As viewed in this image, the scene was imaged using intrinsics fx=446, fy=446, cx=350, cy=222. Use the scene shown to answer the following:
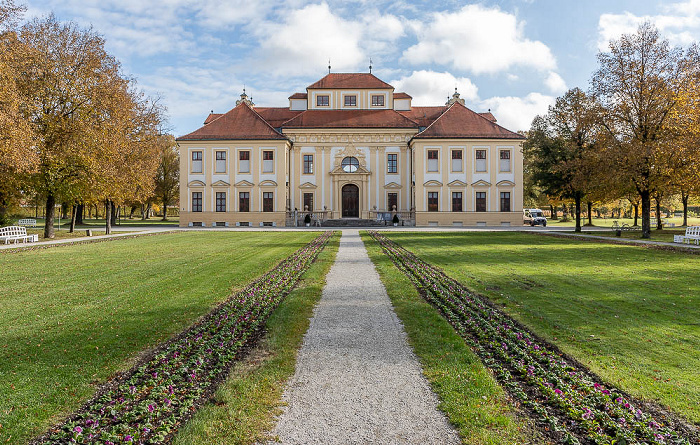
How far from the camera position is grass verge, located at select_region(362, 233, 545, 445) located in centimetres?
351

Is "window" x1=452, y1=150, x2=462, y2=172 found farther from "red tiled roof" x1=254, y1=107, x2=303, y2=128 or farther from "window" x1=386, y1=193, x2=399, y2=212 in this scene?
"red tiled roof" x1=254, y1=107, x2=303, y2=128

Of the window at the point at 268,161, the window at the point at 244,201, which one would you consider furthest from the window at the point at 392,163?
the window at the point at 244,201

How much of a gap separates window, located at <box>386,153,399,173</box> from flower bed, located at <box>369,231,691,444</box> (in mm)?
42298

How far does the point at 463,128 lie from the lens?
46875 mm

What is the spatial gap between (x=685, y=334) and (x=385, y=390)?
4649mm

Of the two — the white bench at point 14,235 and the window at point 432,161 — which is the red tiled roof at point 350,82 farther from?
the white bench at point 14,235

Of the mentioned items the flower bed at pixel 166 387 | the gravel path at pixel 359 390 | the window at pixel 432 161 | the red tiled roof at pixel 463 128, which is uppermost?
the red tiled roof at pixel 463 128

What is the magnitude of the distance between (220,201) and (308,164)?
10228 mm

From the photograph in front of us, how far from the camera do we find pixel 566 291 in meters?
9.30

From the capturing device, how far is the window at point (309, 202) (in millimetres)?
49125

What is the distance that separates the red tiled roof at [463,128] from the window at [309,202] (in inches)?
515

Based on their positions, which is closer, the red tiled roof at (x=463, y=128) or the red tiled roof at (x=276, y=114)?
the red tiled roof at (x=463, y=128)

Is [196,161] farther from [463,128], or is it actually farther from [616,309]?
[616,309]

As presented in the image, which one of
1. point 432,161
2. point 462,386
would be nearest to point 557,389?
point 462,386
